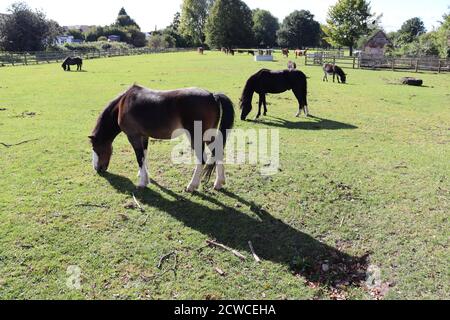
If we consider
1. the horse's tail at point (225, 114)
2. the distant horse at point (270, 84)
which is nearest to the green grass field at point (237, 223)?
the horse's tail at point (225, 114)

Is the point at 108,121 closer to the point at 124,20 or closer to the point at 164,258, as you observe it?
the point at 164,258

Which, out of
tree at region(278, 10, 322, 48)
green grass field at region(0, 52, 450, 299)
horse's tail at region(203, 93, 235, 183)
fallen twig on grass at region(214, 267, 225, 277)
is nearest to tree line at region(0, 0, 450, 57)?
tree at region(278, 10, 322, 48)

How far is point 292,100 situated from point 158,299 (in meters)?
12.1

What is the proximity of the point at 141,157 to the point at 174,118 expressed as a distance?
1006 millimetres

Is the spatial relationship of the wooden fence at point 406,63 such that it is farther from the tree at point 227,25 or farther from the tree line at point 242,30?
the tree at point 227,25

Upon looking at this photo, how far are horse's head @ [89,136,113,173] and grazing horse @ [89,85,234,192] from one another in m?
0.13

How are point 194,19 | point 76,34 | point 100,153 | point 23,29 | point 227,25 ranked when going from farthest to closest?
point 76,34
point 194,19
point 227,25
point 23,29
point 100,153

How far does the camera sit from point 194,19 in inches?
3474

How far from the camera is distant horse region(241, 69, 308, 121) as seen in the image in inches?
415

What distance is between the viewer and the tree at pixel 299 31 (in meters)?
85.3

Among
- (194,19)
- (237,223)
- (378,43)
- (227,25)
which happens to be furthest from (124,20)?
(237,223)

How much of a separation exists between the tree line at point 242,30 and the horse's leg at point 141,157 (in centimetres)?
3873

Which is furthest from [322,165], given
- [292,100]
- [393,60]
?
[393,60]

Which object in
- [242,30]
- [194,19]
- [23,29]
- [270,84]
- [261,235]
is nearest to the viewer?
[261,235]
